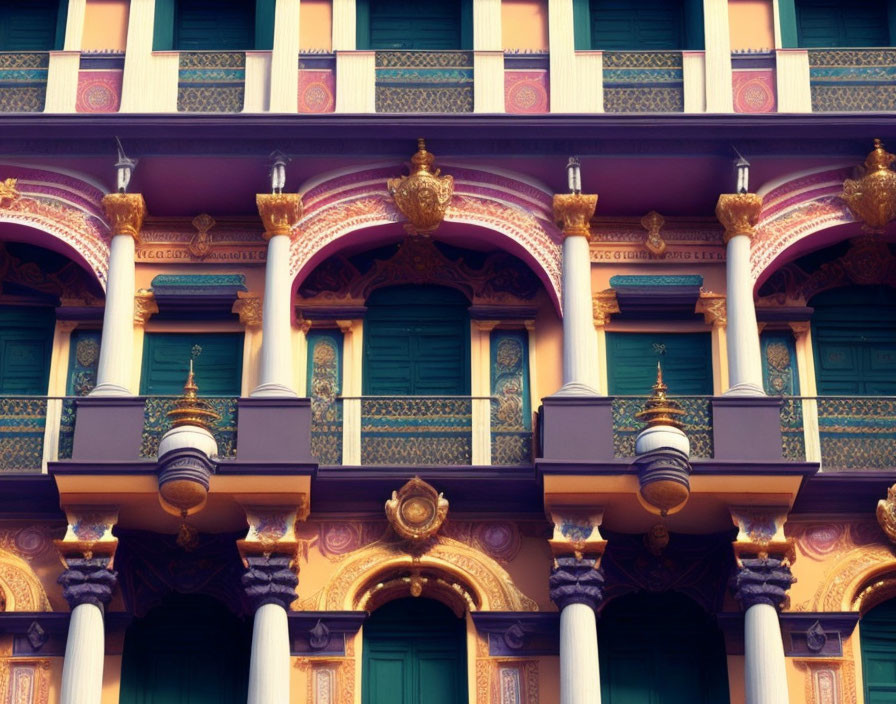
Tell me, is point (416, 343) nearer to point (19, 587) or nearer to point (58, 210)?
point (58, 210)

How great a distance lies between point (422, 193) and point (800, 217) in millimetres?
5552

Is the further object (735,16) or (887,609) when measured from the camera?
(735,16)

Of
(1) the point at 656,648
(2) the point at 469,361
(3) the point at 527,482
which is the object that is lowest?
(1) the point at 656,648

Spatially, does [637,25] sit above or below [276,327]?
above

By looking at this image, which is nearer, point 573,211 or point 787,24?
point 573,211

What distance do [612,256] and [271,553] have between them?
710 cm

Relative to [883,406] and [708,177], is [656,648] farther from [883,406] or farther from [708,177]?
[708,177]

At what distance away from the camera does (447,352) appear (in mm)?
35656

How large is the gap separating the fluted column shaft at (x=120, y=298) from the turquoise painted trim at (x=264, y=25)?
3112mm

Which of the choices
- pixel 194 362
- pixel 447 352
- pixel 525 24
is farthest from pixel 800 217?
pixel 194 362

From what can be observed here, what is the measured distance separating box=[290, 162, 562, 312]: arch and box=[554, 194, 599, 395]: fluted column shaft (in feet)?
0.93

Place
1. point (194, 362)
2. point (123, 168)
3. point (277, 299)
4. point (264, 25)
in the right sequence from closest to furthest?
1. point (277, 299)
2. point (123, 168)
3. point (194, 362)
4. point (264, 25)

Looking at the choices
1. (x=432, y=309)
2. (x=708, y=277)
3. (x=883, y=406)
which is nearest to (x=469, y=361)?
(x=432, y=309)

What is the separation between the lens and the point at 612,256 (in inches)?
1412
